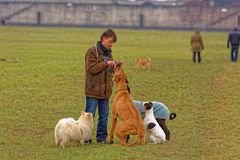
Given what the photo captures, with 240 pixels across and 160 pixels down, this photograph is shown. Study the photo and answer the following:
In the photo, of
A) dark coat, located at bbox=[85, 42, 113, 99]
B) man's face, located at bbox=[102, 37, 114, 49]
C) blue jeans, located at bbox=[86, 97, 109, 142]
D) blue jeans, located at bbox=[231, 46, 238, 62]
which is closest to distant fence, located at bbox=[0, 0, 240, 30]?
blue jeans, located at bbox=[231, 46, 238, 62]

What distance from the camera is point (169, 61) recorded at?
3931 cm

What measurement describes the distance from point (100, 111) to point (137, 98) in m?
7.90

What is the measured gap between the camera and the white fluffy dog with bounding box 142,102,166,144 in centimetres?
1374

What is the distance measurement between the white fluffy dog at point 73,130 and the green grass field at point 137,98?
0.60 ft

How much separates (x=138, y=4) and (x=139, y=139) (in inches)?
4087

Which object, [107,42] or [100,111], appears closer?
[107,42]

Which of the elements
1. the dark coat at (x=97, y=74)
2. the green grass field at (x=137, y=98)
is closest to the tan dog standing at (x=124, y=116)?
the green grass field at (x=137, y=98)

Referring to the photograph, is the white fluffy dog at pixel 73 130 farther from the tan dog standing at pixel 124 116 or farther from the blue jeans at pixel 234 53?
the blue jeans at pixel 234 53

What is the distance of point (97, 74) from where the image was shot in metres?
13.8

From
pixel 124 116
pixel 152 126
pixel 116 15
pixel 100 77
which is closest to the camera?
pixel 124 116

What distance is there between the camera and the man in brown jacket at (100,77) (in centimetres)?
1358

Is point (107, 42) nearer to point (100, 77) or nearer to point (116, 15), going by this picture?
point (100, 77)

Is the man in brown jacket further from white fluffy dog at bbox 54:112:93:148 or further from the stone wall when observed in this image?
the stone wall

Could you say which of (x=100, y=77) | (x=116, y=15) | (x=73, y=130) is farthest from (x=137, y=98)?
(x=116, y=15)
